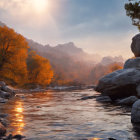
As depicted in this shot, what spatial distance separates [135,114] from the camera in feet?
28.6

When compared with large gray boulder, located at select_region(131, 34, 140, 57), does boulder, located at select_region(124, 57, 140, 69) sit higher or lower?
lower

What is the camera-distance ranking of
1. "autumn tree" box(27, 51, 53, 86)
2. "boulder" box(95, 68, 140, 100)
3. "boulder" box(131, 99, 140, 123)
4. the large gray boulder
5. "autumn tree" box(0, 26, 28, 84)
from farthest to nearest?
"autumn tree" box(27, 51, 53, 86)
"autumn tree" box(0, 26, 28, 84)
the large gray boulder
"boulder" box(95, 68, 140, 100)
"boulder" box(131, 99, 140, 123)

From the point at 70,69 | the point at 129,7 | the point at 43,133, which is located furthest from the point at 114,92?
the point at 70,69

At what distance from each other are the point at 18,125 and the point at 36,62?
37.6 m

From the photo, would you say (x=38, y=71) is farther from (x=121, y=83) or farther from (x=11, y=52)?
(x=121, y=83)

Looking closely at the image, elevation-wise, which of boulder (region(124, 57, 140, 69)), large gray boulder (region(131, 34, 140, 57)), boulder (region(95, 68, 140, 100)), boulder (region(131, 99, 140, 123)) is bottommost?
boulder (region(131, 99, 140, 123))

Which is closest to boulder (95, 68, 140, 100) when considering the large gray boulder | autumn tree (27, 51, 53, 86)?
the large gray boulder

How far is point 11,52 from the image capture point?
1144 inches

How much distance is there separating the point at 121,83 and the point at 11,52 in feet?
59.8

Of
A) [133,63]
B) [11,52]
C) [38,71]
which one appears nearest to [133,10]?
[133,63]

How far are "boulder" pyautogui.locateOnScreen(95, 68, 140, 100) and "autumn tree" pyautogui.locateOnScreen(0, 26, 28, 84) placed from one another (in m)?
15.9

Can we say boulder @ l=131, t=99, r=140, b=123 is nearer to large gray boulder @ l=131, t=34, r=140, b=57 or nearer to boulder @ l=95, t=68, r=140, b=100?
boulder @ l=95, t=68, r=140, b=100

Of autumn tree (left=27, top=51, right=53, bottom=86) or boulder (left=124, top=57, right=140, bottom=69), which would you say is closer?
boulder (left=124, top=57, right=140, bottom=69)

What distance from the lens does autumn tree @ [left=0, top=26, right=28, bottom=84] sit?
28.8m
